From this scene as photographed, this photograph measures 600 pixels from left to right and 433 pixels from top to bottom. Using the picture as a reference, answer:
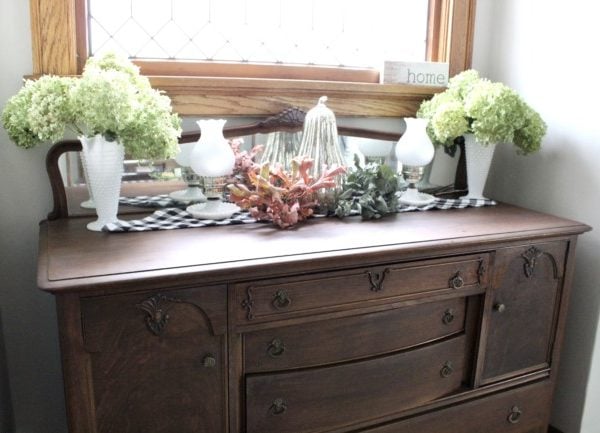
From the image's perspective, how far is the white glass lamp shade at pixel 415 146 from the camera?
1.76 metres

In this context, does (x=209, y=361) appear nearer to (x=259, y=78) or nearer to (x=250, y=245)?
(x=250, y=245)

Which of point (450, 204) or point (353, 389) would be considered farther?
point (450, 204)

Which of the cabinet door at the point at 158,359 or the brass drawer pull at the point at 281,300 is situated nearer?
the cabinet door at the point at 158,359

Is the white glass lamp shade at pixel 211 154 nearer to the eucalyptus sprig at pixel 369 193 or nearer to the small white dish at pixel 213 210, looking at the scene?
the small white dish at pixel 213 210

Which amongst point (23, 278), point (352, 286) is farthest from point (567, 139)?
point (23, 278)

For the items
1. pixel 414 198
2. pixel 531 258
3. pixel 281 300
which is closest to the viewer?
pixel 281 300

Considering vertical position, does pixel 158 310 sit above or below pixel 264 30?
below

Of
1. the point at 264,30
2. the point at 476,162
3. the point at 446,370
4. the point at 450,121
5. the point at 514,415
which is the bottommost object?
the point at 514,415

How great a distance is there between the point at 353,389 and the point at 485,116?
97 cm

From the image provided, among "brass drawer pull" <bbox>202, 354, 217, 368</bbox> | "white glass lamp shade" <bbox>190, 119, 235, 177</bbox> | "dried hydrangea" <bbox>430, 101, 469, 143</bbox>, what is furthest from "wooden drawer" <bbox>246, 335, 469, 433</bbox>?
"dried hydrangea" <bbox>430, 101, 469, 143</bbox>

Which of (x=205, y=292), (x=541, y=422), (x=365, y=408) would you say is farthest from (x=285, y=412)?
(x=541, y=422)

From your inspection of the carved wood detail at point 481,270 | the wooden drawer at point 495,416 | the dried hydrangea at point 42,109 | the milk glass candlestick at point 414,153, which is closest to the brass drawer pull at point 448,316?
the carved wood detail at point 481,270

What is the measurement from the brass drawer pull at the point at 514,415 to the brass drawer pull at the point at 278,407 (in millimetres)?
817

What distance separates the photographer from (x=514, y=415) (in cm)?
171
